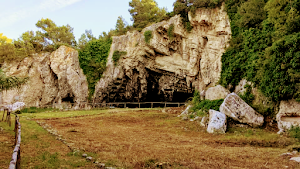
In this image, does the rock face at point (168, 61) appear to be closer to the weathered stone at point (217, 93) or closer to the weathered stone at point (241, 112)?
the weathered stone at point (217, 93)

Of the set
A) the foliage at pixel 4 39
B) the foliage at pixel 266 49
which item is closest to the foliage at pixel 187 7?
the foliage at pixel 266 49

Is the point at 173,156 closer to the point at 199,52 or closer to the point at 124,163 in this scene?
the point at 124,163

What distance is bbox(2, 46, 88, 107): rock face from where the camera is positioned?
27047 mm

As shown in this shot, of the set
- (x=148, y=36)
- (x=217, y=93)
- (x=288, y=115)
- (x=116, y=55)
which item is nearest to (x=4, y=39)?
→ (x=116, y=55)

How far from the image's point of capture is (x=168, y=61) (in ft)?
83.3

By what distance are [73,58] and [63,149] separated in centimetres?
2292

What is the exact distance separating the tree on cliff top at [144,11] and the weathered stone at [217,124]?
1941 cm

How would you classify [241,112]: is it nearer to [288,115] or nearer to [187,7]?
[288,115]

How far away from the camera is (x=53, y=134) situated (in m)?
9.66

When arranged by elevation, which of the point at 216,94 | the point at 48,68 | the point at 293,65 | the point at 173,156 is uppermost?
the point at 48,68

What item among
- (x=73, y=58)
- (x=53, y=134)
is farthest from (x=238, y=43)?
(x=73, y=58)

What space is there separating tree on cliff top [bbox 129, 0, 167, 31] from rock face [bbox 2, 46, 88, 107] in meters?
9.92

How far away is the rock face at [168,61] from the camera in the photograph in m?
21.1

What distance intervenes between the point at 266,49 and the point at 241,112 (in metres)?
3.92
